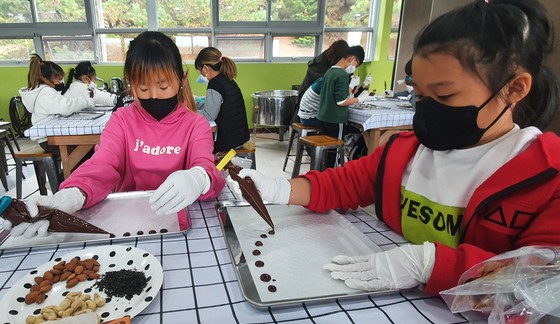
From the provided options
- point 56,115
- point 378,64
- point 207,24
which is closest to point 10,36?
point 207,24

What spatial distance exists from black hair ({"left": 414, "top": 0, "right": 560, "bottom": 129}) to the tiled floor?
3.01 m

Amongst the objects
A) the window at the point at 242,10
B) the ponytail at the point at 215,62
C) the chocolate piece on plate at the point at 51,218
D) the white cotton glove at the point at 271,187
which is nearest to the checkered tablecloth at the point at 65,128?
the ponytail at the point at 215,62

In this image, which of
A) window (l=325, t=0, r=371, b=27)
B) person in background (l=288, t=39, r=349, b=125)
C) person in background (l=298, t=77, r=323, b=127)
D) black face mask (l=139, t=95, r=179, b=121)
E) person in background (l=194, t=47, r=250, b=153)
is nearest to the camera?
black face mask (l=139, t=95, r=179, b=121)

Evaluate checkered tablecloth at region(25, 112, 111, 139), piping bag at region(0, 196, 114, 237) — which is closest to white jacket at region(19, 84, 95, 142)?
checkered tablecloth at region(25, 112, 111, 139)

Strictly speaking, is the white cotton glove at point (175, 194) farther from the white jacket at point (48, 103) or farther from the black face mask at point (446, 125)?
the white jacket at point (48, 103)

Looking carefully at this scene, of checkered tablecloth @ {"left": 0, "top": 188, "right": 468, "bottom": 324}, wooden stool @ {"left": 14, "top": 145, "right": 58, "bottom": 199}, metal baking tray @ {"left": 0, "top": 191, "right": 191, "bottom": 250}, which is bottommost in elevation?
wooden stool @ {"left": 14, "top": 145, "right": 58, "bottom": 199}

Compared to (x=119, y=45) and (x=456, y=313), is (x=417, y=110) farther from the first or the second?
(x=119, y=45)

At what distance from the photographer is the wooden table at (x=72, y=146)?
2490 millimetres

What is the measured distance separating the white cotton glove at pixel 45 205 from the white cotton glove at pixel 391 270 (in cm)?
70

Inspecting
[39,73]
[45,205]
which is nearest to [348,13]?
[39,73]

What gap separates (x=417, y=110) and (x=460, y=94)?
0.11 metres

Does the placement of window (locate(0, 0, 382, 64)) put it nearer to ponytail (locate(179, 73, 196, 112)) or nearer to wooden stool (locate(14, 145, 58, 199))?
wooden stool (locate(14, 145, 58, 199))

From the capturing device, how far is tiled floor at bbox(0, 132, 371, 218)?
131 inches

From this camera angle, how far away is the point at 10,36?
16.7 feet
